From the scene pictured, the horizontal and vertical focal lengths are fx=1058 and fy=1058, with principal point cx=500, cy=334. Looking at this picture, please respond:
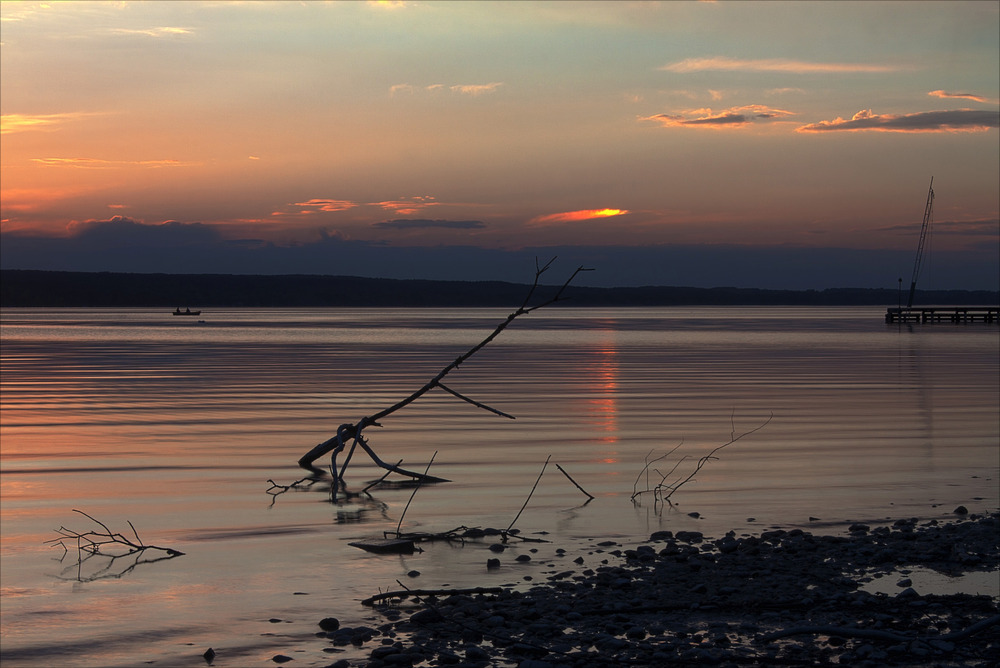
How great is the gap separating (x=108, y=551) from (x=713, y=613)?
674 centimetres

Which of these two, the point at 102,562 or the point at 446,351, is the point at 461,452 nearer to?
the point at 102,562

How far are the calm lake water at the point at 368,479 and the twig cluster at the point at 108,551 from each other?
8 centimetres

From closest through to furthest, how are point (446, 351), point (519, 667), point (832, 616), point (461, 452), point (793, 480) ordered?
1. point (519, 667)
2. point (832, 616)
3. point (793, 480)
4. point (461, 452)
5. point (446, 351)

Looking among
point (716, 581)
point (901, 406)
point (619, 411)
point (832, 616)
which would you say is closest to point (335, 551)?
point (716, 581)

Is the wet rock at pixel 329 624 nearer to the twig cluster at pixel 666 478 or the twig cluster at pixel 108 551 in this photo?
the twig cluster at pixel 108 551

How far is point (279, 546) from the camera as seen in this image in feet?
38.3

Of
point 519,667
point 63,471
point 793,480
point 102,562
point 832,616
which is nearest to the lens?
point 519,667

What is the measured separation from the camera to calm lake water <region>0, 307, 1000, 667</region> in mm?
9391

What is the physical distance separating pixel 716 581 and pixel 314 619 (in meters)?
3.61

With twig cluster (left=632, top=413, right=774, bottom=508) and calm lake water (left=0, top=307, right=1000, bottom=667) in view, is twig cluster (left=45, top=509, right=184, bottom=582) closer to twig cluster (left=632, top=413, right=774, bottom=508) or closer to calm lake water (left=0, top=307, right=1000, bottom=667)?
calm lake water (left=0, top=307, right=1000, bottom=667)

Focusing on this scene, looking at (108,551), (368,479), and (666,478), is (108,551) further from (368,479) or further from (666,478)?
(666,478)

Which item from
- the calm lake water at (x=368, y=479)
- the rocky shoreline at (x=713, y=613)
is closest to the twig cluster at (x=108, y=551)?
the calm lake water at (x=368, y=479)

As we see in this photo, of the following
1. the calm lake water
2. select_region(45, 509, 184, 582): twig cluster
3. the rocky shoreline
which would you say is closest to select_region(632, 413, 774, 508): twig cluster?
the calm lake water

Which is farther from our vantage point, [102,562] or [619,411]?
[619,411]
